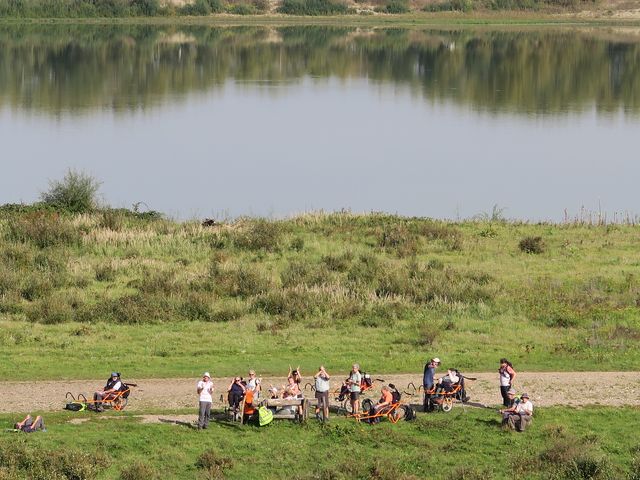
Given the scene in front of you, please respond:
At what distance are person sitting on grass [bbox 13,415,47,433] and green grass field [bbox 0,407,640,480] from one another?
0.75 feet

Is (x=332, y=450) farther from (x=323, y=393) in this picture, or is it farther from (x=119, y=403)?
(x=119, y=403)

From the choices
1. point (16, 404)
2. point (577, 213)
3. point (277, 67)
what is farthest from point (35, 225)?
point (277, 67)

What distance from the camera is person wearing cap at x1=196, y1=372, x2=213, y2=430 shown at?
82.9 feet

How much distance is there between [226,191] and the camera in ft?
193

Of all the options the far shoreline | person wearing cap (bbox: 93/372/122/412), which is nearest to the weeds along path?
person wearing cap (bbox: 93/372/122/412)

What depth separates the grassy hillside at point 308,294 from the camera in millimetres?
30781

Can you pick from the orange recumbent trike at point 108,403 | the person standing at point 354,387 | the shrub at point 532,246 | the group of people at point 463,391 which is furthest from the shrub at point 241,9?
the person standing at point 354,387

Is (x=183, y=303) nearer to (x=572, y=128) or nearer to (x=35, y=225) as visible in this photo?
(x=35, y=225)

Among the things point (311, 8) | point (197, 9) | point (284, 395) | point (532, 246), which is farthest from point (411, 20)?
point (284, 395)

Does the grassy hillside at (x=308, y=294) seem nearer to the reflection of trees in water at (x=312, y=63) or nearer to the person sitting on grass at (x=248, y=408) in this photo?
the person sitting on grass at (x=248, y=408)

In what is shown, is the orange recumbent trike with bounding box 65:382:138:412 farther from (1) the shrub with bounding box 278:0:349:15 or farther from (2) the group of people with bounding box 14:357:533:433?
(1) the shrub with bounding box 278:0:349:15

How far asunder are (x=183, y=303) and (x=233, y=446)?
10.6 m

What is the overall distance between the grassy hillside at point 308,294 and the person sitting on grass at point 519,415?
4029 millimetres

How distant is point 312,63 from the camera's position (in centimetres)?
11256
